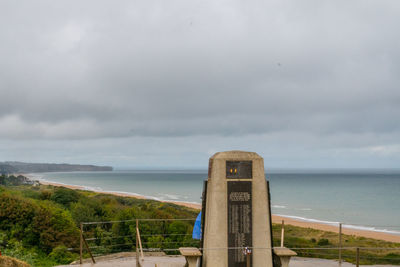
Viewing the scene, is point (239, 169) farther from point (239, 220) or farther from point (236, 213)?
point (239, 220)

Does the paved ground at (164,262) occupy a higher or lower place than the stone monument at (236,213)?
lower

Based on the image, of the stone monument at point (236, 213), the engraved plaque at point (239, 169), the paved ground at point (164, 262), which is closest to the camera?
the stone monument at point (236, 213)

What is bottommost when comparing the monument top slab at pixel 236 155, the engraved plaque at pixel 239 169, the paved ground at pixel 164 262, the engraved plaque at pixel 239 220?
the paved ground at pixel 164 262

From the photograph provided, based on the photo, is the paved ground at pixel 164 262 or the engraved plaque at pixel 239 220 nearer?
the engraved plaque at pixel 239 220

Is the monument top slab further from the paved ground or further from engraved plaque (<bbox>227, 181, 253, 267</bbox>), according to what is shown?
the paved ground

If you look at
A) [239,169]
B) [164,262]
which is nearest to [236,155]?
[239,169]

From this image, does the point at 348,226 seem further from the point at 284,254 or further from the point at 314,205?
the point at 284,254

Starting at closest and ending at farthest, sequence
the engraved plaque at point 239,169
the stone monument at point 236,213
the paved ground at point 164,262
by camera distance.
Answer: the stone monument at point 236,213 < the engraved plaque at point 239,169 < the paved ground at point 164,262

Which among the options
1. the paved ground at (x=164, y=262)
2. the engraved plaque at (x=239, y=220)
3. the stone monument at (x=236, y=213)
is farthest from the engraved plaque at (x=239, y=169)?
the paved ground at (x=164, y=262)

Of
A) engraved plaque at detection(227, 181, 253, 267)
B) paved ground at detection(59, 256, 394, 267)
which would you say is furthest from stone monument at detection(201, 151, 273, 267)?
paved ground at detection(59, 256, 394, 267)

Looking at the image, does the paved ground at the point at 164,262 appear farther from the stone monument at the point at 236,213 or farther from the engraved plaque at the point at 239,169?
the engraved plaque at the point at 239,169

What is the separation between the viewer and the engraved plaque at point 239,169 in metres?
6.49

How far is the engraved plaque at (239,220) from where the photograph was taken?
20.8 feet

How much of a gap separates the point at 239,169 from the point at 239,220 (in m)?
0.94
